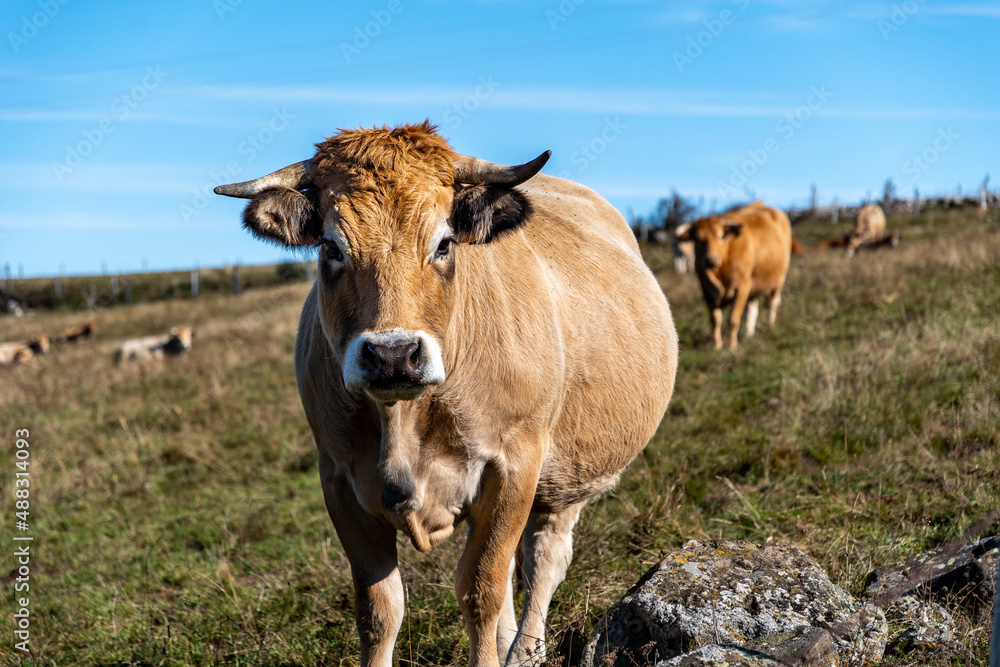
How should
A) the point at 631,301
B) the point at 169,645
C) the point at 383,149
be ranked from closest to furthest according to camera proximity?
1. the point at 383,149
2. the point at 169,645
3. the point at 631,301

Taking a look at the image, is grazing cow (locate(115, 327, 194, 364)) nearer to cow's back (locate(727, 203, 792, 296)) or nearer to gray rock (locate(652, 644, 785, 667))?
cow's back (locate(727, 203, 792, 296))

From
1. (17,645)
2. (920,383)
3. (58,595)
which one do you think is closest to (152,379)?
(58,595)

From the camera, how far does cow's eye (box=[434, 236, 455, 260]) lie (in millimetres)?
3248

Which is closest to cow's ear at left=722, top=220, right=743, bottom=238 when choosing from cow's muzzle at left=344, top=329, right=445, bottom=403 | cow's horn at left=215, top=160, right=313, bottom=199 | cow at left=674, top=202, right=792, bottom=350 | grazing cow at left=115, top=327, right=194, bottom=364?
cow at left=674, top=202, right=792, bottom=350

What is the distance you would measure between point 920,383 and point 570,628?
4886 millimetres

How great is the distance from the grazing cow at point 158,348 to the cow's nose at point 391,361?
60.4 ft

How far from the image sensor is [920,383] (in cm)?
715

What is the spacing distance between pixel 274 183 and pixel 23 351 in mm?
25511

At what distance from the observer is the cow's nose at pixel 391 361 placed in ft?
9.09

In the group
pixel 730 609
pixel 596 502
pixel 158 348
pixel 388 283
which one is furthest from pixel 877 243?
pixel 388 283

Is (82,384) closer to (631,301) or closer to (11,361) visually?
(11,361)

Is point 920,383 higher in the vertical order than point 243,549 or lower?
higher

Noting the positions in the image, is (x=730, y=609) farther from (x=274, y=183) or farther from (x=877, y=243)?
(x=877, y=243)

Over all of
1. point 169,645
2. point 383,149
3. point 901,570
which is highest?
point 383,149
